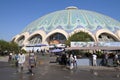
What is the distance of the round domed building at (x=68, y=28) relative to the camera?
8344cm

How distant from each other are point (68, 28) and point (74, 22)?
3.17 m

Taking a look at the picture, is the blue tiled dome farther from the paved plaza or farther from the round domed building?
the paved plaza

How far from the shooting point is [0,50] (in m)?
59.2

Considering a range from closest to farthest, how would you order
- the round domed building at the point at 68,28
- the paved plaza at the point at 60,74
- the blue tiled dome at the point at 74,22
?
the paved plaza at the point at 60,74 → the round domed building at the point at 68,28 → the blue tiled dome at the point at 74,22

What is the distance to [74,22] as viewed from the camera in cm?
8525

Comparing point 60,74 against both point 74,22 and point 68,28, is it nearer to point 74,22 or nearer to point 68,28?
point 68,28

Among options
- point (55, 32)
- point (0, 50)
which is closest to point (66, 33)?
point (55, 32)

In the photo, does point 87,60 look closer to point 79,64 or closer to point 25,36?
point 79,64

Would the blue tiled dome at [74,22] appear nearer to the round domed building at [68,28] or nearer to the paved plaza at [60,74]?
the round domed building at [68,28]

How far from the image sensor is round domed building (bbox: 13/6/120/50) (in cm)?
8344

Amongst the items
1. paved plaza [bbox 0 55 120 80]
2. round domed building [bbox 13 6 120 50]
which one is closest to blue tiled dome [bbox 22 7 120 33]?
round domed building [bbox 13 6 120 50]

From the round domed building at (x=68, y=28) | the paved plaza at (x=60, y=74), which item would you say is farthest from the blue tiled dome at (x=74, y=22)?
the paved plaza at (x=60, y=74)

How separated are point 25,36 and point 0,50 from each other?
3022 cm

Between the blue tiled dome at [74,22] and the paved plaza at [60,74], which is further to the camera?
the blue tiled dome at [74,22]
